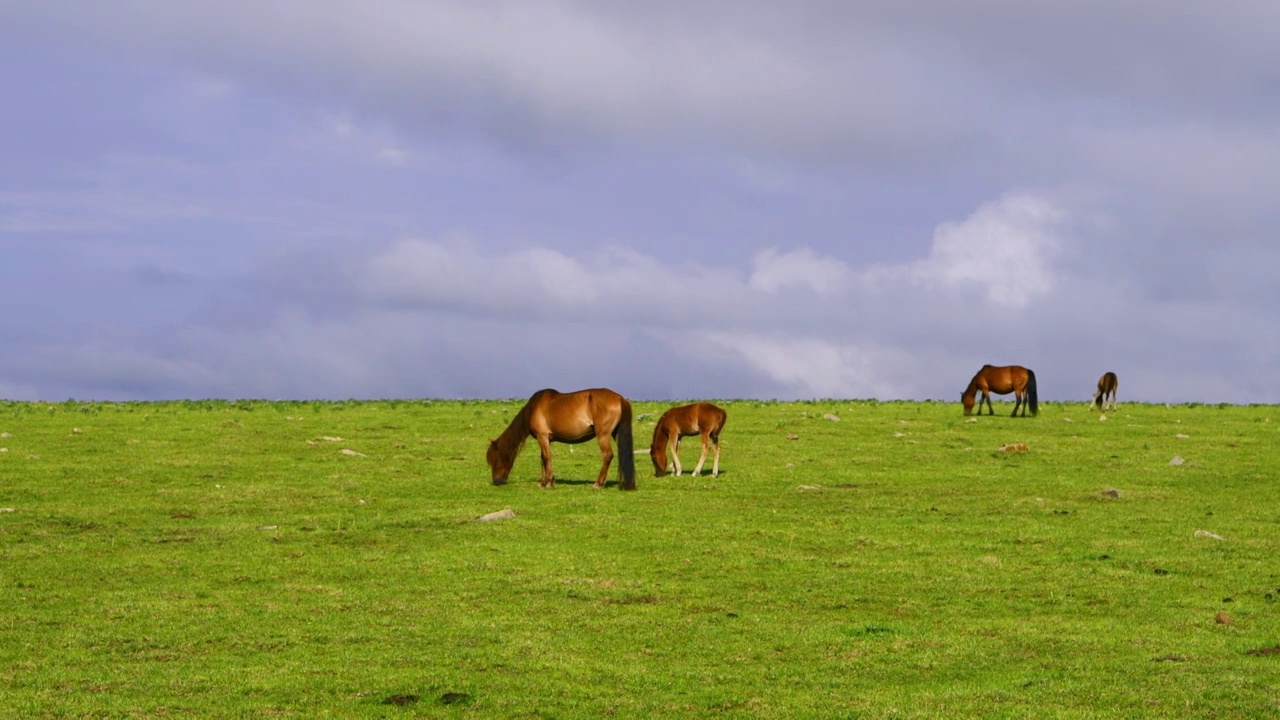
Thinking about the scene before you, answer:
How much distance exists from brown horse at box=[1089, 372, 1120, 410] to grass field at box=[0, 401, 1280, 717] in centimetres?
1562

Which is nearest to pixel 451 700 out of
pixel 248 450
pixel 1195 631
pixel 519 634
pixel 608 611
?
pixel 519 634

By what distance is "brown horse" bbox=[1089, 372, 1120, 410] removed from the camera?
165ft

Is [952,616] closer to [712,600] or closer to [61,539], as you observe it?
[712,600]

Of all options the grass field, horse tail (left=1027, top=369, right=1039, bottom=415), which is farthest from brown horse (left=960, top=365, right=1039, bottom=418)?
the grass field

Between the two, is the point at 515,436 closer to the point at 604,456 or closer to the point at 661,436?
the point at 604,456

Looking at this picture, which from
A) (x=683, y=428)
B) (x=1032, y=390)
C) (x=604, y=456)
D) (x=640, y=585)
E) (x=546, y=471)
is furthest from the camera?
(x=1032, y=390)

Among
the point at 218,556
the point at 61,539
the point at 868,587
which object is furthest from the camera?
the point at 61,539

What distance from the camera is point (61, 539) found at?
21.5 m

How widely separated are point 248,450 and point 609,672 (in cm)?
2423

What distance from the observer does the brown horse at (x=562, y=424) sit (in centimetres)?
2762

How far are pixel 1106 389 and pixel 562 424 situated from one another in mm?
31102

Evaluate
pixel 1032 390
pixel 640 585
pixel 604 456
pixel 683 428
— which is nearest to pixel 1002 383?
pixel 1032 390

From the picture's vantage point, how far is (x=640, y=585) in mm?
17688

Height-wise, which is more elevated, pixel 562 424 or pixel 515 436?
pixel 562 424
